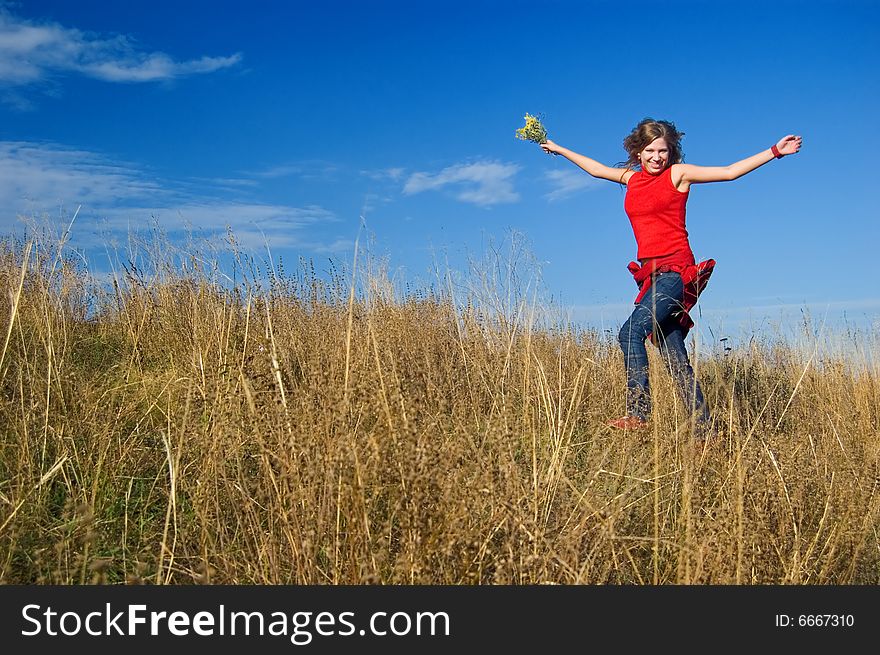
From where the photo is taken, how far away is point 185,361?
14.4 ft

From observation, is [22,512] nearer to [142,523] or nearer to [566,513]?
[142,523]

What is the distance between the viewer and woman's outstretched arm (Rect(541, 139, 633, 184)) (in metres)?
4.45

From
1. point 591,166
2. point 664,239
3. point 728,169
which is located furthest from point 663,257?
point 591,166

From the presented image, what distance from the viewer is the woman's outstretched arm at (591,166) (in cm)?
445

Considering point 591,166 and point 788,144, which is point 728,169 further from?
point 591,166

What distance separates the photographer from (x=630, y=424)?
361 cm

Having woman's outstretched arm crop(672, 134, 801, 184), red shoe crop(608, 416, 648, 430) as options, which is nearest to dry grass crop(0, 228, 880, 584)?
red shoe crop(608, 416, 648, 430)

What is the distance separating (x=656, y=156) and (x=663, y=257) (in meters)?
0.65

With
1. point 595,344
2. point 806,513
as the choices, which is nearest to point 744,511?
point 806,513

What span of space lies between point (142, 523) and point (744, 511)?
6.99ft

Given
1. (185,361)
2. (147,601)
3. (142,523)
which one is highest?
(185,361)

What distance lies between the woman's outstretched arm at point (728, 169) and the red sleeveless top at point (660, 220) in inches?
2.6

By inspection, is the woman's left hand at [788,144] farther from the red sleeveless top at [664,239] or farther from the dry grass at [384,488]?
the dry grass at [384,488]

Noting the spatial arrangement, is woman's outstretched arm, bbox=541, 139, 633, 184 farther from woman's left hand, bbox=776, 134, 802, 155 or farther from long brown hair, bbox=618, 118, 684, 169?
woman's left hand, bbox=776, 134, 802, 155
